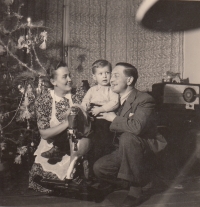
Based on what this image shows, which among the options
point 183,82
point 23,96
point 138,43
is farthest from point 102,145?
point 183,82

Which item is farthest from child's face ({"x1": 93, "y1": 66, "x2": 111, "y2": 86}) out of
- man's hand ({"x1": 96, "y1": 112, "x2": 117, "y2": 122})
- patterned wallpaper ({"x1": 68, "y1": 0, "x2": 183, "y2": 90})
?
patterned wallpaper ({"x1": 68, "y1": 0, "x2": 183, "y2": 90})

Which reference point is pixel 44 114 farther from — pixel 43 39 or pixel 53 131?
pixel 43 39

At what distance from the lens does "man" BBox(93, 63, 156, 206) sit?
149 centimetres

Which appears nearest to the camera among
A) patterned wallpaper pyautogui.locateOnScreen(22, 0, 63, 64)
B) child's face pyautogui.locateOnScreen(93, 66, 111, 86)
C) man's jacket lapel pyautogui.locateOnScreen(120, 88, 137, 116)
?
man's jacket lapel pyautogui.locateOnScreen(120, 88, 137, 116)

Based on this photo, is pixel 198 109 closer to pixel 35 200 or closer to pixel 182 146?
pixel 182 146

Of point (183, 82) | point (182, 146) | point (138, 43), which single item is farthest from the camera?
point (183, 82)

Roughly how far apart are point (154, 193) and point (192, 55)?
1381 mm

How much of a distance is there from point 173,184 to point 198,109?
36.4 inches

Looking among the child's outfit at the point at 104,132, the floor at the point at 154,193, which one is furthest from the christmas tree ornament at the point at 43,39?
the floor at the point at 154,193

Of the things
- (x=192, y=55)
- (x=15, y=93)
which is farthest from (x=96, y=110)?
(x=192, y=55)

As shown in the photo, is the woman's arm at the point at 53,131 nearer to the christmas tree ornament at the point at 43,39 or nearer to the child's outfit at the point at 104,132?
the child's outfit at the point at 104,132

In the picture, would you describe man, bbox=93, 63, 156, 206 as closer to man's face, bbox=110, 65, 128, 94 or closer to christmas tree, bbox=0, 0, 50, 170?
man's face, bbox=110, 65, 128, 94

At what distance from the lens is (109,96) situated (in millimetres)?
1692

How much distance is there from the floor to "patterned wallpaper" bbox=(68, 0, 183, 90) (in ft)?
3.05
